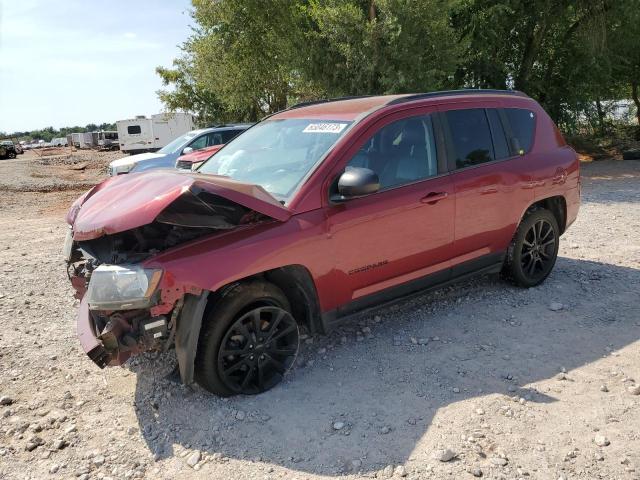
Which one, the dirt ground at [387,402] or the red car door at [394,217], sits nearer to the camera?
the dirt ground at [387,402]

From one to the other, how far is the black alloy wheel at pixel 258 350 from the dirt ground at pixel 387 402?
0.45ft

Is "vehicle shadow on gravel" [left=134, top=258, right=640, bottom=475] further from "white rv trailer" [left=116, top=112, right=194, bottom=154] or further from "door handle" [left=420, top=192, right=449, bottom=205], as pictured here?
"white rv trailer" [left=116, top=112, right=194, bottom=154]

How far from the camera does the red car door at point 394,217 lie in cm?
371

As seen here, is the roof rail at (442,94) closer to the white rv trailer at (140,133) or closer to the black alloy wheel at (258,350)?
the black alloy wheel at (258,350)

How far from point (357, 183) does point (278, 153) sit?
0.94m

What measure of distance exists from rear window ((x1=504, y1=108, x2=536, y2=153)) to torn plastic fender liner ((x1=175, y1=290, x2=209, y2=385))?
3.23 metres

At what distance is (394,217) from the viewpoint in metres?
3.90

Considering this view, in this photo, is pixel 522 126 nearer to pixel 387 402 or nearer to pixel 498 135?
pixel 498 135

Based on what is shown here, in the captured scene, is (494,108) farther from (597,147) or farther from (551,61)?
(597,147)

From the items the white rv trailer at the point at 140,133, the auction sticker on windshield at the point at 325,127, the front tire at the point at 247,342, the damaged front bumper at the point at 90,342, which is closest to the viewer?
the damaged front bumper at the point at 90,342

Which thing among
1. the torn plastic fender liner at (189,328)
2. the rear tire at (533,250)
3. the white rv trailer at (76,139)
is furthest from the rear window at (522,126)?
the white rv trailer at (76,139)

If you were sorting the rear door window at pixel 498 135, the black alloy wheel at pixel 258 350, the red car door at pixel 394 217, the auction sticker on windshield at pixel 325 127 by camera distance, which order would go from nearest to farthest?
1. the black alloy wheel at pixel 258 350
2. the red car door at pixel 394 217
3. the auction sticker on windshield at pixel 325 127
4. the rear door window at pixel 498 135

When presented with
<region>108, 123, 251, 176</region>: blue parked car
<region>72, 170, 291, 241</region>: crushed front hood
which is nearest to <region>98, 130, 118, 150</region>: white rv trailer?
<region>108, 123, 251, 176</region>: blue parked car

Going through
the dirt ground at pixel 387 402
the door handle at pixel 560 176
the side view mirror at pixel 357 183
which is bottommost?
the dirt ground at pixel 387 402
